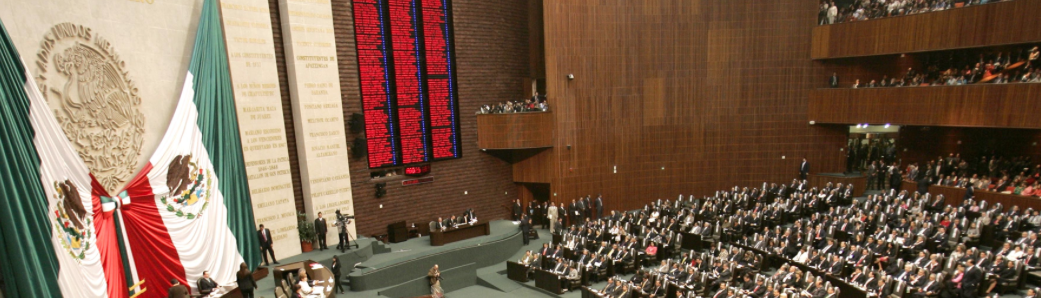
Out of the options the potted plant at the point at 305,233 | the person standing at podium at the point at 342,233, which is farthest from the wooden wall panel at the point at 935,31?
the potted plant at the point at 305,233

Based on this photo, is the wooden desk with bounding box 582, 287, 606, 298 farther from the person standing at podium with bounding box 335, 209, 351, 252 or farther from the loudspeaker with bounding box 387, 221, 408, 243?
the loudspeaker with bounding box 387, 221, 408, 243

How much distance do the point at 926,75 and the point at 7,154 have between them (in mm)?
20033

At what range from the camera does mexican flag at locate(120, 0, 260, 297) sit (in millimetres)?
8641

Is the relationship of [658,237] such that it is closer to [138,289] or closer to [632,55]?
[632,55]

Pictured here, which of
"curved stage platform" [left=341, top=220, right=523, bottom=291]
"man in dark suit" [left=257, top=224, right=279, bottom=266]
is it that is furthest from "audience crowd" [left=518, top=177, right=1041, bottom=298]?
"man in dark suit" [left=257, top=224, right=279, bottom=266]

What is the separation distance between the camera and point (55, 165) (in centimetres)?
709

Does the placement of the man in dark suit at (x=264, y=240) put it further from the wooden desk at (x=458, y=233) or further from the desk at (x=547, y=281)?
the desk at (x=547, y=281)

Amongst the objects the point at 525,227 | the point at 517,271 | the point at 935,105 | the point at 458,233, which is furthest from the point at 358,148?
the point at 935,105

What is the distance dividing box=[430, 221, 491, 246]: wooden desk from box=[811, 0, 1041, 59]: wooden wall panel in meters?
11.6

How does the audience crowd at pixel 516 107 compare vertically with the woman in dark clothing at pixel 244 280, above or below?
above

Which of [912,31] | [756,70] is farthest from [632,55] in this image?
[912,31]

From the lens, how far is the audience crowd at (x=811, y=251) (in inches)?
341

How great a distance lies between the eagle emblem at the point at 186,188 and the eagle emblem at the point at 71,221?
1605 millimetres

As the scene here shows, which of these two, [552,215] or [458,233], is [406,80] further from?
[552,215]
